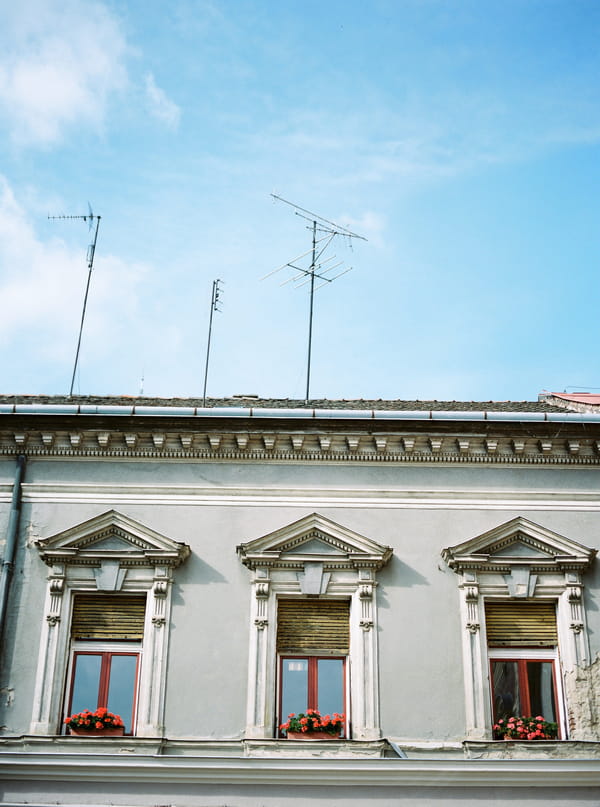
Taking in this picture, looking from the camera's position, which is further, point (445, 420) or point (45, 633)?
point (445, 420)

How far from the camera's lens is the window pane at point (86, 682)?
12602mm

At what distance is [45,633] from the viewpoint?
12734mm

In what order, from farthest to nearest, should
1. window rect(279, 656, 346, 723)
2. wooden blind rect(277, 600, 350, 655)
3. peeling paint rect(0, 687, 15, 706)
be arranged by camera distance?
wooden blind rect(277, 600, 350, 655)
window rect(279, 656, 346, 723)
peeling paint rect(0, 687, 15, 706)

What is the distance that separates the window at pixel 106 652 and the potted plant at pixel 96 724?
0.25m

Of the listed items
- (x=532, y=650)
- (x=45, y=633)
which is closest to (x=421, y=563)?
(x=532, y=650)

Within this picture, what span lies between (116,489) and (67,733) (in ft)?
10.4

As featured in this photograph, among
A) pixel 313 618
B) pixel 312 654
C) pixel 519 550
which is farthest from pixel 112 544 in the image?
pixel 519 550

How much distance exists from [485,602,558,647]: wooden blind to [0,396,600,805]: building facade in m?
0.03

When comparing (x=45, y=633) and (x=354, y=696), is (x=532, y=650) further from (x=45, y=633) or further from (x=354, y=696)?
(x=45, y=633)

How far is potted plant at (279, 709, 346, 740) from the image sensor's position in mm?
12125

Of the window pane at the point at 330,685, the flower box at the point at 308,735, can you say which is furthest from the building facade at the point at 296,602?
the flower box at the point at 308,735

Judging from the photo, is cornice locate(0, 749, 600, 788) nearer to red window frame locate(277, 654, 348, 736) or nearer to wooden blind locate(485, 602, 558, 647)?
red window frame locate(277, 654, 348, 736)

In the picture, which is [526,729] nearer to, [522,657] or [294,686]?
[522,657]

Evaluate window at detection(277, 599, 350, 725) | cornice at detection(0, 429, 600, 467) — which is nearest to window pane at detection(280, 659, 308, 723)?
window at detection(277, 599, 350, 725)
